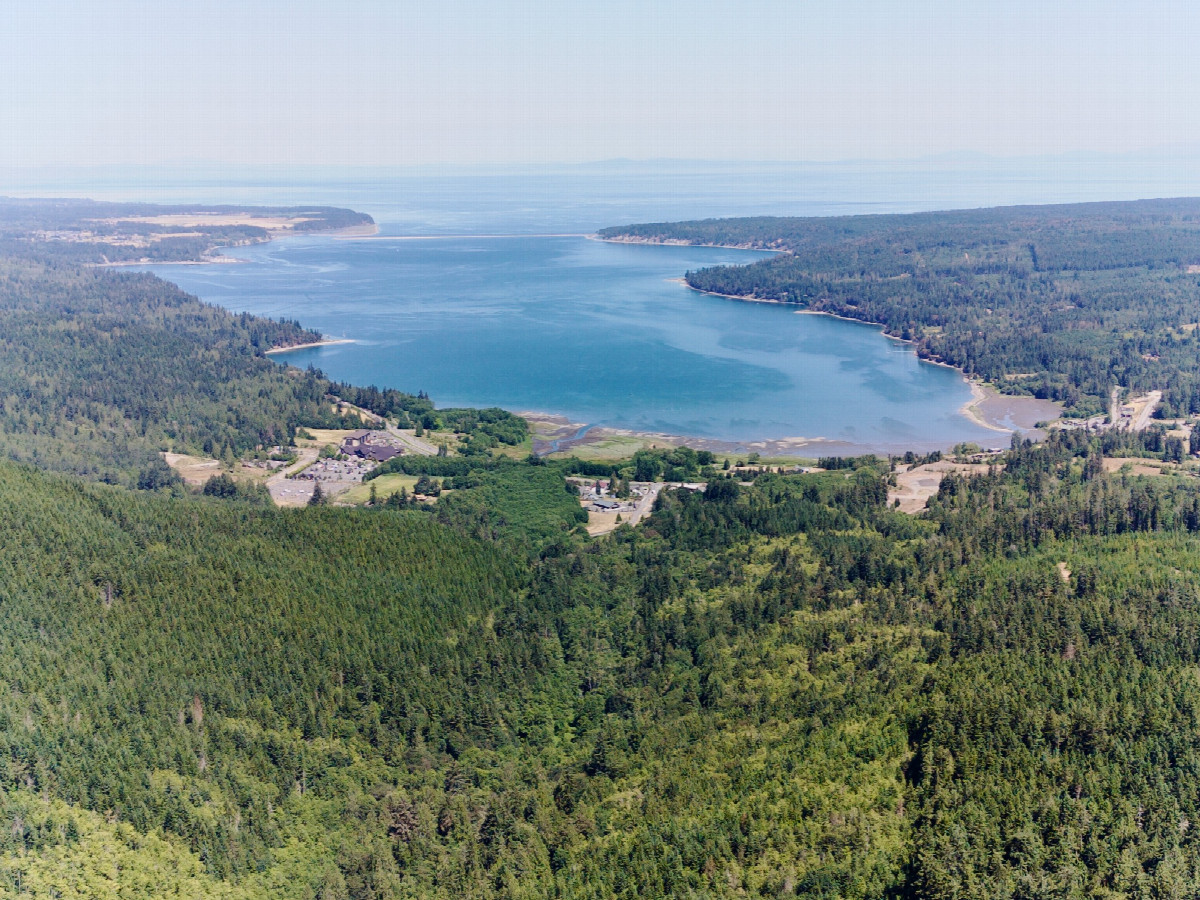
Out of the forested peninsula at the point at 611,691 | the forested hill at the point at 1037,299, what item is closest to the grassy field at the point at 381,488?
the forested peninsula at the point at 611,691

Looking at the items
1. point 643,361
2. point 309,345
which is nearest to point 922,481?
point 643,361

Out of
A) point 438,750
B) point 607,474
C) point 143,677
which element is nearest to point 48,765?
point 143,677

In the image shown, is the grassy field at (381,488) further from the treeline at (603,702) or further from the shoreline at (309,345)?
the shoreline at (309,345)

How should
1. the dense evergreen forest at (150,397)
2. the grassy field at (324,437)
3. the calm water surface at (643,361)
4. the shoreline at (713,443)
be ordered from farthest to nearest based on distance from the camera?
1. the calm water surface at (643,361)
2. the grassy field at (324,437)
3. the shoreline at (713,443)
4. the dense evergreen forest at (150,397)

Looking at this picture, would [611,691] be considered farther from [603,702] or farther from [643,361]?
[643,361]

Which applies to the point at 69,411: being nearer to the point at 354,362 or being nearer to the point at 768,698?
the point at 354,362

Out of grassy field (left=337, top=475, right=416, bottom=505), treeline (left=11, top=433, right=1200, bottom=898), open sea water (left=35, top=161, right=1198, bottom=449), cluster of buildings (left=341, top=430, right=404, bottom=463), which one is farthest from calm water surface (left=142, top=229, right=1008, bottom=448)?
treeline (left=11, top=433, right=1200, bottom=898)
